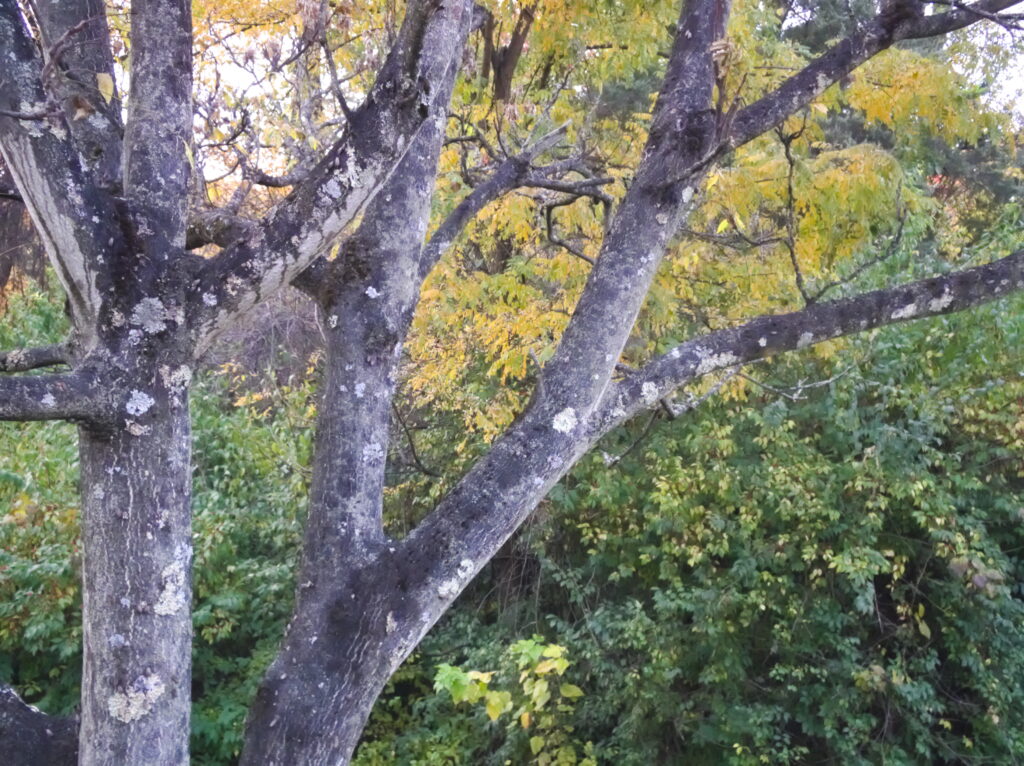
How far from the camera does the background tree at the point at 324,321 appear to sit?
5.65 ft

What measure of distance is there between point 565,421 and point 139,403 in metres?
1.08

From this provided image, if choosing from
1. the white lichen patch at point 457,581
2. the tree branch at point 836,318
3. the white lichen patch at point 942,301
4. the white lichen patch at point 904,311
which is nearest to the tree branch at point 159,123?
the white lichen patch at point 457,581

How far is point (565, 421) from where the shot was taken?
2.26 m

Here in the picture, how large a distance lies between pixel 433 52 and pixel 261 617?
5.76m

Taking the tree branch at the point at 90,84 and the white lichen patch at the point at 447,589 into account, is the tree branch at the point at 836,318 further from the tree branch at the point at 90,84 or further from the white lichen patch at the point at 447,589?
the tree branch at the point at 90,84

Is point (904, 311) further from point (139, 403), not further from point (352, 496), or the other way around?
point (139, 403)

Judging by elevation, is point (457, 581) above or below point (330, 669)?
above

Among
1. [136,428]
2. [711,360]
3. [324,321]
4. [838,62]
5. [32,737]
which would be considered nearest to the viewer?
[136,428]

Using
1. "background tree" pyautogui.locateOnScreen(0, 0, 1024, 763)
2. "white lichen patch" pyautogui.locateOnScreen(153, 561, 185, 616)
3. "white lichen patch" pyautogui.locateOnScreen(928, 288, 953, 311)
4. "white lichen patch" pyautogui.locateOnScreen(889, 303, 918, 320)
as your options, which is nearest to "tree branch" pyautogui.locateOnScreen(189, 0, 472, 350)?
"background tree" pyautogui.locateOnScreen(0, 0, 1024, 763)

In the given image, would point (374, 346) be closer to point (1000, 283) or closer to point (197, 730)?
point (1000, 283)

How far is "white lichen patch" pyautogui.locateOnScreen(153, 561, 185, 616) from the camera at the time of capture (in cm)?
175

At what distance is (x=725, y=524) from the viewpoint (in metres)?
5.49

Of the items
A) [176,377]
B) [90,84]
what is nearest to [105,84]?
[90,84]

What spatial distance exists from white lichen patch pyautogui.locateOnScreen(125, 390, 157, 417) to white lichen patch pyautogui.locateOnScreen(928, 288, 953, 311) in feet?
7.37
